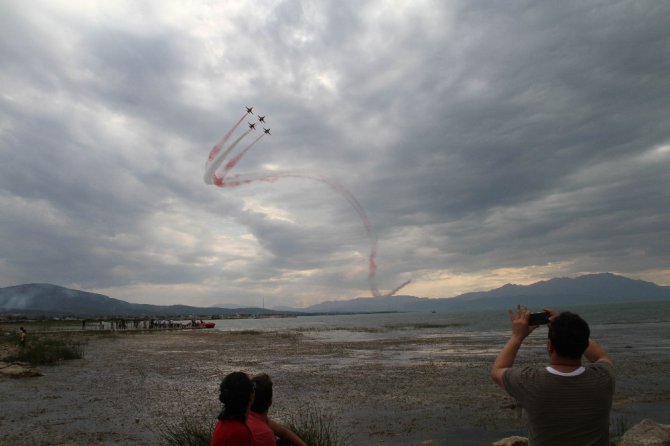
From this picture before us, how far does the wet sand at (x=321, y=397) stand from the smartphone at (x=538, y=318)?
9621mm

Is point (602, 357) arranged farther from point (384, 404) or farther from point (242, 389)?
point (384, 404)

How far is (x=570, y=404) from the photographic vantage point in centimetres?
361

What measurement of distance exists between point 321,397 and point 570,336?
16.3 m

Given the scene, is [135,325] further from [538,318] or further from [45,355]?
[538,318]

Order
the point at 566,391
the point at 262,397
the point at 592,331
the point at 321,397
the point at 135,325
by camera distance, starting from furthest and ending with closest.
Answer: the point at 135,325 < the point at 592,331 < the point at 321,397 < the point at 262,397 < the point at 566,391

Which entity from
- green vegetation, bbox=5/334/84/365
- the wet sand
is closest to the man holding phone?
the wet sand

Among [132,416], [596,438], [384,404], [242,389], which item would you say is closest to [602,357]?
[596,438]

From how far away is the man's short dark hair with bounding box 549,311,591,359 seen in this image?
3.61m

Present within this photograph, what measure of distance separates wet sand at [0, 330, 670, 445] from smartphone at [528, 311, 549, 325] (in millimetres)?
9621

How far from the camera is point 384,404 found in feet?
56.4

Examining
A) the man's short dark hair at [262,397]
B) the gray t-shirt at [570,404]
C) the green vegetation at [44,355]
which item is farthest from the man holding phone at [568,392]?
the green vegetation at [44,355]

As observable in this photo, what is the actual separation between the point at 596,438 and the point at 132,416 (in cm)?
1564

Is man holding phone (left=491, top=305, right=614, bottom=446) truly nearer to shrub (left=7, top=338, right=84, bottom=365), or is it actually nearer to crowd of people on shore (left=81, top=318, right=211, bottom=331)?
shrub (left=7, top=338, right=84, bottom=365)

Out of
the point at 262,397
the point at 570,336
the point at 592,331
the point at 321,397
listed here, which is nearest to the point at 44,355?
the point at 321,397
